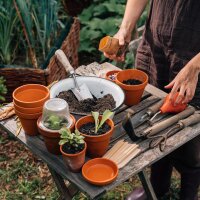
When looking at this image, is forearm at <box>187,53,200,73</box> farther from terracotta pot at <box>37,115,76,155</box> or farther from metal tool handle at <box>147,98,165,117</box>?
terracotta pot at <box>37,115,76,155</box>

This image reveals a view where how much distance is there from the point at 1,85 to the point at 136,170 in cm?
171

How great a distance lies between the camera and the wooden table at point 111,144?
2.00 meters

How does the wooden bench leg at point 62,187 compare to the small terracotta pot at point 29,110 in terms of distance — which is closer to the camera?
the small terracotta pot at point 29,110

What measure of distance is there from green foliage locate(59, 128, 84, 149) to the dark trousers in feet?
2.43

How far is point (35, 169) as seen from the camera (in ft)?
11.3

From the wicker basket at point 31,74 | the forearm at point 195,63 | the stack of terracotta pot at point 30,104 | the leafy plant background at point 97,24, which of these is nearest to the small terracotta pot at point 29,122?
the stack of terracotta pot at point 30,104

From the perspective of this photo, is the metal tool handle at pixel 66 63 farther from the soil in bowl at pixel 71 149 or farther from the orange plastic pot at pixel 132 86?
the soil in bowl at pixel 71 149

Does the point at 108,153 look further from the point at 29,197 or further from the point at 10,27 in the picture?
the point at 10,27

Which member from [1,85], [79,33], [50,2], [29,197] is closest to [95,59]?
[79,33]

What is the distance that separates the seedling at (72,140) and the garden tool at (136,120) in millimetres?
250

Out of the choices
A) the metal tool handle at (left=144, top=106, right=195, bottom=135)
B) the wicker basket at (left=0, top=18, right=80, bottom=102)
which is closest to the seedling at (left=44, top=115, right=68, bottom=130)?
the metal tool handle at (left=144, top=106, right=195, bottom=135)

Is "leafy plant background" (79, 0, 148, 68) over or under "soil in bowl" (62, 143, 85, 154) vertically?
under

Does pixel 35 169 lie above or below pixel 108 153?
below

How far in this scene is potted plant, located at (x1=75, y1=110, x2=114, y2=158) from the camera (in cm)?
203
